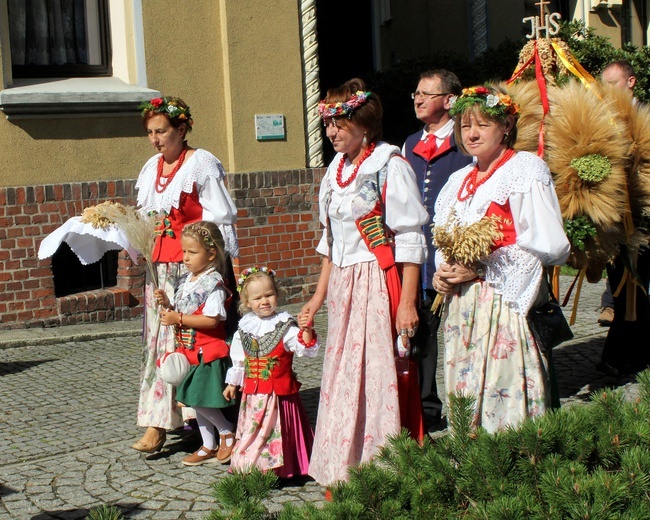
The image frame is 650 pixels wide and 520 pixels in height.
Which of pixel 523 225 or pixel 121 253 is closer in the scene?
pixel 523 225

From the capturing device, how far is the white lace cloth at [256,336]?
4957mm

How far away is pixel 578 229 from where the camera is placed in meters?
5.17

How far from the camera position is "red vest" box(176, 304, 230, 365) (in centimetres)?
531

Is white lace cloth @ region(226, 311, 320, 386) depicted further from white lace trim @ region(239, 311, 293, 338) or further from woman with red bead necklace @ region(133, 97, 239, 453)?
woman with red bead necklace @ region(133, 97, 239, 453)

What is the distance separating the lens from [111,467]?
17.4ft

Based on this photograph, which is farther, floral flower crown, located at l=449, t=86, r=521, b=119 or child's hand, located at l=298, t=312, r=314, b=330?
child's hand, located at l=298, t=312, r=314, b=330

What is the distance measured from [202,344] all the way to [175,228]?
655 millimetres

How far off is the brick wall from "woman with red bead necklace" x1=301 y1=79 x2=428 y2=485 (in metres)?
5.01

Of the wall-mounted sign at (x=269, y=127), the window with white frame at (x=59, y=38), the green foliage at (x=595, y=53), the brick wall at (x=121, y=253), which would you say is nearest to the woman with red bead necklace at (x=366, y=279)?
the brick wall at (x=121, y=253)

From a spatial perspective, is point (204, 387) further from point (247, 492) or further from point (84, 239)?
point (247, 492)

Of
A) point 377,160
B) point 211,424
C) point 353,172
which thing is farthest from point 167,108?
point 211,424

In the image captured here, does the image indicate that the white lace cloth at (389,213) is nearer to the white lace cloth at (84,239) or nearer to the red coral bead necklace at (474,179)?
the red coral bead necklace at (474,179)

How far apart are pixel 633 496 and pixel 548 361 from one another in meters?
1.80

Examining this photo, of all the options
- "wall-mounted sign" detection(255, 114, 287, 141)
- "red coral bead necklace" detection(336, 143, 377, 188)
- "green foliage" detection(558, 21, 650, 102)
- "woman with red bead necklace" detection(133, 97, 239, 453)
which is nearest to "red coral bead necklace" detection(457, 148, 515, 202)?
"red coral bead necklace" detection(336, 143, 377, 188)
